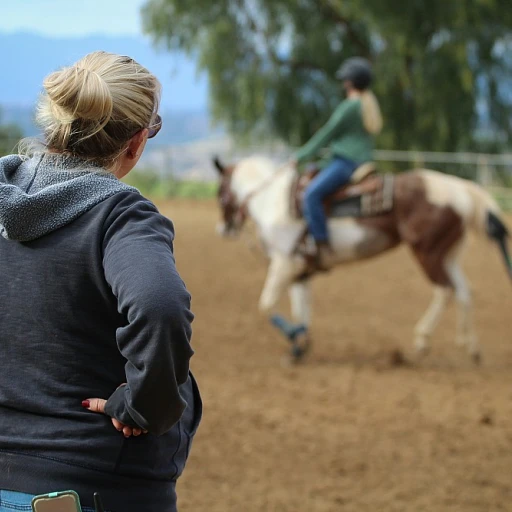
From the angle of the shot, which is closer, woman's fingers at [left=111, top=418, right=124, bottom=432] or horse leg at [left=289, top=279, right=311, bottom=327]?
woman's fingers at [left=111, top=418, right=124, bottom=432]

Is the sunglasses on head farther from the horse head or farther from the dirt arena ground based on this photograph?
the horse head

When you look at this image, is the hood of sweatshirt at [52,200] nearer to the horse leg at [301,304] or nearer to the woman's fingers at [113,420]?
the woman's fingers at [113,420]

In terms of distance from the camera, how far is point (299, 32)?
19062 millimetres

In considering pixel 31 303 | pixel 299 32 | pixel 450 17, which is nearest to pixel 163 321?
pixel 31 303

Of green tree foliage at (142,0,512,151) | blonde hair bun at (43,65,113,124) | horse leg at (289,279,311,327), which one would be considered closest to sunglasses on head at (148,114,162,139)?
blonde hair bun at (43,65,113,124)

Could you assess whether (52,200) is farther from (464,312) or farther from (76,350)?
(464,312)

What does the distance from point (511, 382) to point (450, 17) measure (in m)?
11.4

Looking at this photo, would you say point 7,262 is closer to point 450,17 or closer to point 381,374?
point 381,374

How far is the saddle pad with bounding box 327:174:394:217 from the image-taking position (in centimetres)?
718

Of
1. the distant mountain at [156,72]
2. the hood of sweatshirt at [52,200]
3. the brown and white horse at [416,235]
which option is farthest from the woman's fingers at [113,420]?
the distant mountain at [156,72]

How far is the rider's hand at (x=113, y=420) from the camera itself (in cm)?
149

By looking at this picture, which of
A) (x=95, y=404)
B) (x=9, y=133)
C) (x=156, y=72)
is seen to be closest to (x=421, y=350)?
(x=95, y=404)

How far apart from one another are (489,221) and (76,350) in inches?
236

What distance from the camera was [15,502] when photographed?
1.53 meters
